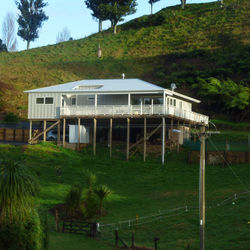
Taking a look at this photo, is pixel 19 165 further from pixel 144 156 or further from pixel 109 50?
pixel 109 50

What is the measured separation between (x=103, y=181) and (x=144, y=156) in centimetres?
752

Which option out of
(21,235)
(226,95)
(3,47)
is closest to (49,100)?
(226,95)

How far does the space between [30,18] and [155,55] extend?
45.8 m

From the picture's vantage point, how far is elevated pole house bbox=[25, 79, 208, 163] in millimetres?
53000

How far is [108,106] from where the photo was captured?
54250mm

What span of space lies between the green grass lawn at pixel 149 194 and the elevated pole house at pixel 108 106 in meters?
3.04

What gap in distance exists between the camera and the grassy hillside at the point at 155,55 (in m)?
81.8

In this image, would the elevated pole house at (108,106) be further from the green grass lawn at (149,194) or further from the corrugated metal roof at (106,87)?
the green grass lawn at (149,194)

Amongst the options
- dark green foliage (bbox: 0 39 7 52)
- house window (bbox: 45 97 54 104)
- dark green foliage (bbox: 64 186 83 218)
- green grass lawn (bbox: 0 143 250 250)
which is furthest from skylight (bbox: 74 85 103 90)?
dark green foliage (bbox: 0 39 7 52)

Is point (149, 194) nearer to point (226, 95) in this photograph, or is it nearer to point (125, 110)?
point (125, 110)

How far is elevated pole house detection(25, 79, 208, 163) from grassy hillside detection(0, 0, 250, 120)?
47.5ft

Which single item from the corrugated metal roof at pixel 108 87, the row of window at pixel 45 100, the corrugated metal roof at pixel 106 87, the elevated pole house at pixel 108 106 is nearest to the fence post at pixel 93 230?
the elevated pole house at pixel 108 106

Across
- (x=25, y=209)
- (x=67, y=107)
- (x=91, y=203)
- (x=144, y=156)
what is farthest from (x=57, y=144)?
(x=25, y=209)

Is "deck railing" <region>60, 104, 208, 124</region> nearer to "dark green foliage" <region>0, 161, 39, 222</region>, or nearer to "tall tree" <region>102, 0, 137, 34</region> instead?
"dark green foliage" <region>0, 161, 39, 222</region>
